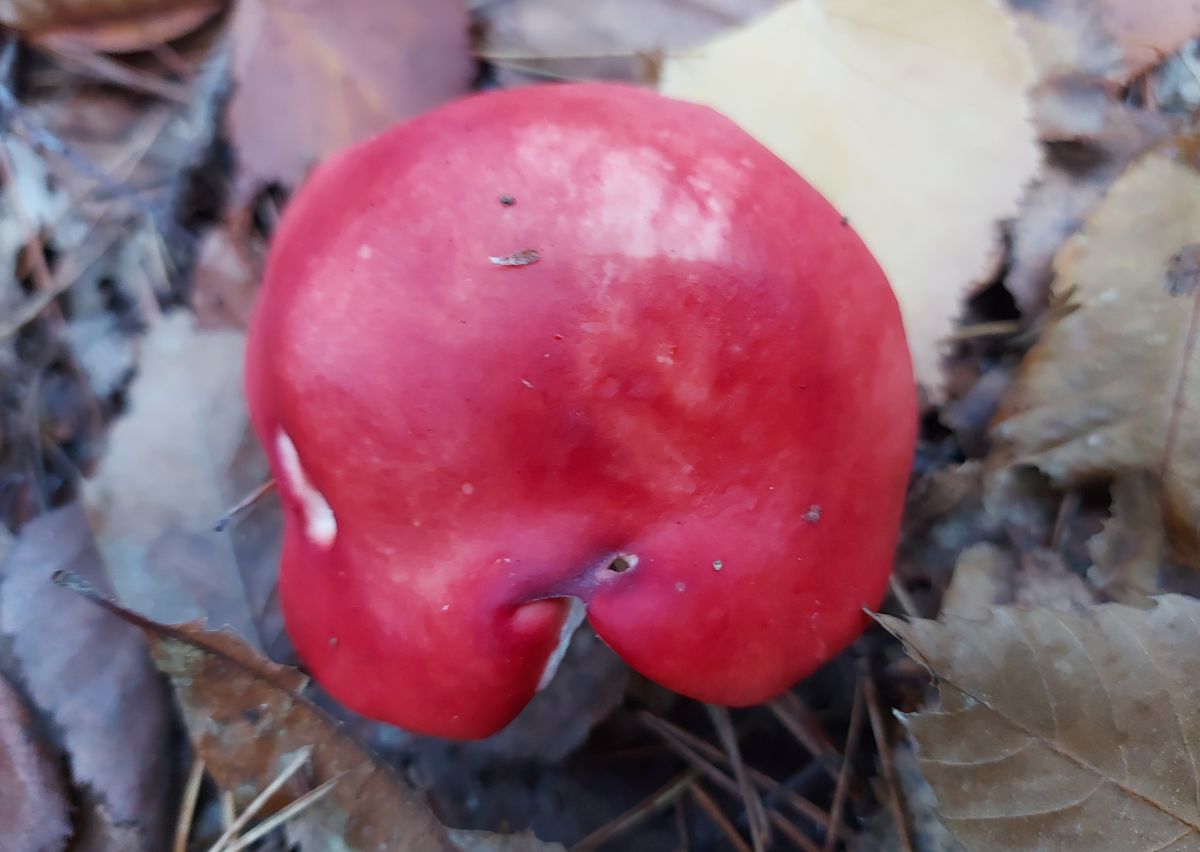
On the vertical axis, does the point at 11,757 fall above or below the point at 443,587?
below

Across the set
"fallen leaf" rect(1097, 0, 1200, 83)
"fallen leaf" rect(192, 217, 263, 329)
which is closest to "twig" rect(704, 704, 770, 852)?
"fallen leaf" rect(192, 217, 263, 329)

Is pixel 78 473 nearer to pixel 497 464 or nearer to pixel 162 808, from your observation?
pixel 162 808

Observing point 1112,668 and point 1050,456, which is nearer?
point 1112,668

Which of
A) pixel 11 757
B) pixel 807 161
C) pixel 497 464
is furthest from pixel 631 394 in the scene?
pixel 11 757

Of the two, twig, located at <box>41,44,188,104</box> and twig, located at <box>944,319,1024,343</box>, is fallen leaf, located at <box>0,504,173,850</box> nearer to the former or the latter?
twig, located at <box>41,44,188,104</box>

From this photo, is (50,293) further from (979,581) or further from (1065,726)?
(1065,726)

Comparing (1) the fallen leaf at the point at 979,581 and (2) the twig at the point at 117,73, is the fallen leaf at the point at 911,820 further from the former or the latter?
(2) the twig at the point at 117,73

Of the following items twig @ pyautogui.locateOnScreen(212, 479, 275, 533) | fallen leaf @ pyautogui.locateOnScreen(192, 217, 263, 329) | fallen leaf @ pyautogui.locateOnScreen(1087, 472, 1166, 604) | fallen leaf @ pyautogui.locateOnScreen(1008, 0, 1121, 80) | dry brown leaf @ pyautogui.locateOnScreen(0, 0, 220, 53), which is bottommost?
twig @ pyautogui.locateOnScreen(212, 479, 275, 533)
